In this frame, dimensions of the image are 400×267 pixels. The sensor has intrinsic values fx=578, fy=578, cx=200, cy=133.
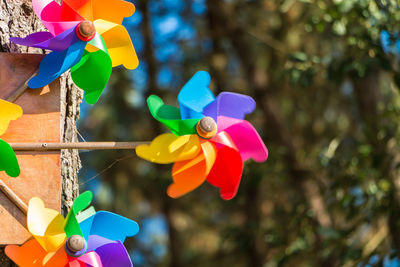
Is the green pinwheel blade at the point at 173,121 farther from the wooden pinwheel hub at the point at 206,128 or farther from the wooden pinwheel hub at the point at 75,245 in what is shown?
the wooden pinwheel hub at the point at 75,245

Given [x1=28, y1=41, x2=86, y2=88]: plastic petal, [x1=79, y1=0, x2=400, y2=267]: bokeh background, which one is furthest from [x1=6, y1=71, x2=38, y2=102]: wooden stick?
[x1=79, y1=0, x2=400, y2=267]: bokeh background

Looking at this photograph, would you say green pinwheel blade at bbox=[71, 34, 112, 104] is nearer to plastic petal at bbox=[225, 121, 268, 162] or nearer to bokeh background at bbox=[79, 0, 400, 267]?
plastic petal at bbox=[225, 121, 268, 162]

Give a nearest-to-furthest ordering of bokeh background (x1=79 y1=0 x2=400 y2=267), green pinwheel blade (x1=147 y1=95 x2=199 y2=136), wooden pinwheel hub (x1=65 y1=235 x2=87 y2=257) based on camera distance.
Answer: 1. wooden pinwheel hub (x1=65 y1=235 x2=87 y2=257)
2. green pinwheel blade (x1=147 y1=95 x2=199 y2=136)
3. bokeh background (x1=79 y1=0 x2=400 y2=267)

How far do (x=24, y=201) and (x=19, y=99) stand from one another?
0.81 feet

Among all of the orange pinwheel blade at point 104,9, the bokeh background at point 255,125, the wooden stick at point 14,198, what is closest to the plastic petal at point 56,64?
the orange pinwheel blade at point 104,9

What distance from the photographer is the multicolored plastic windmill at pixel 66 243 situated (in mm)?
1307

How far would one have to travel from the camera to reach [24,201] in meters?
1.37

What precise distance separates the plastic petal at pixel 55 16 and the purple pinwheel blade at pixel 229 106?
0.39m

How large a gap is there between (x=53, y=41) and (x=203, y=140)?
0.42m

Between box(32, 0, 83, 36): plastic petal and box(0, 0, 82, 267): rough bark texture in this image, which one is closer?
box(32, 0, 83, 36): plastic petal

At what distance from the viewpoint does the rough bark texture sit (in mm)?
1493

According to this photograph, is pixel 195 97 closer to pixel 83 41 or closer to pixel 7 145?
pixel 83 41

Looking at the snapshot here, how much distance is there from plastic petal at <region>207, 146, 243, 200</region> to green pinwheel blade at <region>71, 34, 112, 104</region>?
34 cm

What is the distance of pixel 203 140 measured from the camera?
1.40 metres
